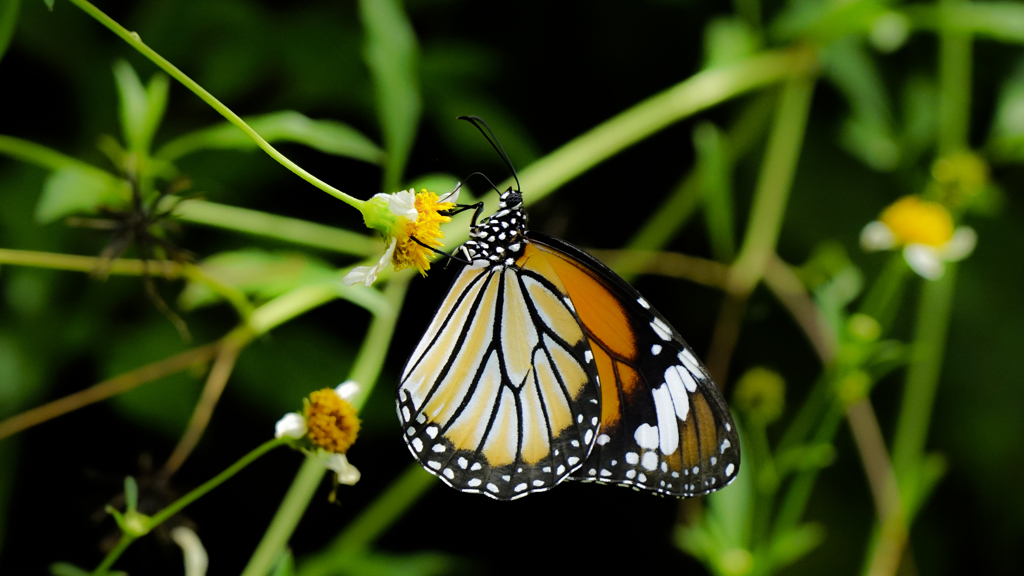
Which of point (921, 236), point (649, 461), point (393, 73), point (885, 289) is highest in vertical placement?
point (921, 236)

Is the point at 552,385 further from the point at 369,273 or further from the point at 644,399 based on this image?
the point at 369,273

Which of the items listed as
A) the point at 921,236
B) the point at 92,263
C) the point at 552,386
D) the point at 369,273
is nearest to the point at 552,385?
the point at 552,386

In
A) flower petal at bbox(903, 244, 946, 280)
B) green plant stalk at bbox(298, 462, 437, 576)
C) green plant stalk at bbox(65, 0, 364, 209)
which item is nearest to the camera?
green plant stalk at bbox(65, 0, 364, 209)

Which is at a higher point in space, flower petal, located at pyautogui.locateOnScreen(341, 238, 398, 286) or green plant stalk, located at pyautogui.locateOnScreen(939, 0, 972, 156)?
green plant stalk, located at pyautogui.locateOnScreen(939, 0, 972, 156)

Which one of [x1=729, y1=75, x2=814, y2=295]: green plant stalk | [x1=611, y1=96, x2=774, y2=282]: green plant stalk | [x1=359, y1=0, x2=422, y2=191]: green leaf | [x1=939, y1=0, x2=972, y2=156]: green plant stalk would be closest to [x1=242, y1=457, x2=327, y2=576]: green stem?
[x1=359, y1=0, x2=422, y2=191]: green leaf

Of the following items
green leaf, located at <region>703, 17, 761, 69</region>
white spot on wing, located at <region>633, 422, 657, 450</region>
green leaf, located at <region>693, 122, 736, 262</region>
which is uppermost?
green leaf, located at <region>703, 17, 761, 69</region>

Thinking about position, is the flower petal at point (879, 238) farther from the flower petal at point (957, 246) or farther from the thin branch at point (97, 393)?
the thin branch at point (97, 393)

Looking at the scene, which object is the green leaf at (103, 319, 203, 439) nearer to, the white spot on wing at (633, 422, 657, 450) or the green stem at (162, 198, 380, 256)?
the green stem at (162, 198, 380, 256)
